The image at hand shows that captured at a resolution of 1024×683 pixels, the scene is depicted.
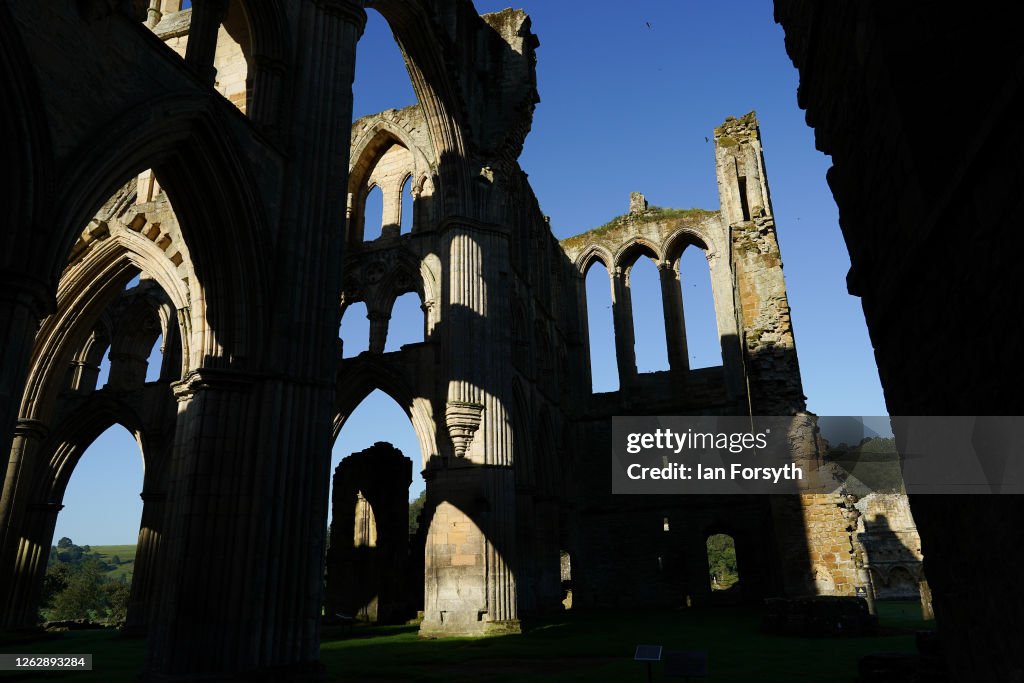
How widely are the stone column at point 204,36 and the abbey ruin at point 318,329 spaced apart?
0.13 feet

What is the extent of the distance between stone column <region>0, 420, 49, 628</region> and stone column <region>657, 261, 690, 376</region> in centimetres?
1837

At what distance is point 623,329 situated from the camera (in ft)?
80.3

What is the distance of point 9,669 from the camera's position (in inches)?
343

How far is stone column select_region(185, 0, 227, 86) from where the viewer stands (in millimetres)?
7293

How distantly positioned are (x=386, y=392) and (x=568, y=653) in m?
8.61

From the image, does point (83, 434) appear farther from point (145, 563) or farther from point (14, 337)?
point (14, 337)

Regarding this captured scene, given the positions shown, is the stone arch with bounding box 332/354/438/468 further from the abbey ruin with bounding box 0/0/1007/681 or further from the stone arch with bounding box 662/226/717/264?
the stone arch with bounding box 662/226/717/264

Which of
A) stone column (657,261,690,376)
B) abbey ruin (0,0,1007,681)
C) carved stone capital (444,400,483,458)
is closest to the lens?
abbey ruin (0,0,1007,681)

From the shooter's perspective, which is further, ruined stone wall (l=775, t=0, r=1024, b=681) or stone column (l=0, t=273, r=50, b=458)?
stone column (l=0, t=273, r=50, b=458)

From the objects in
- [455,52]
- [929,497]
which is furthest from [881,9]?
[455,52]

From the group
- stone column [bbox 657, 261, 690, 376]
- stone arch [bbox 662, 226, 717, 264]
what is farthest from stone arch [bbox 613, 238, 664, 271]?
stone column [bbox 657, 261, 690, 376]

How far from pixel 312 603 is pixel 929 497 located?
5.91 metres

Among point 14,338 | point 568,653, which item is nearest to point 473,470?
point 568,653

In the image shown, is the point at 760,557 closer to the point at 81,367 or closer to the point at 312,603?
the point at 312,603
